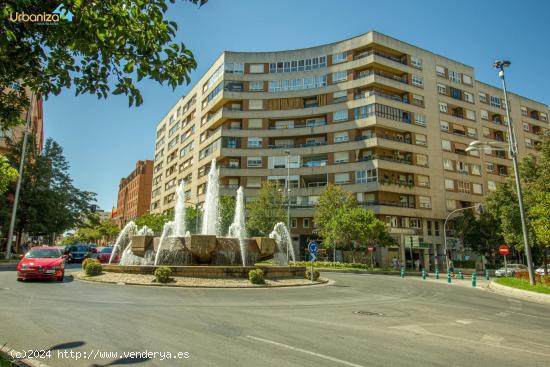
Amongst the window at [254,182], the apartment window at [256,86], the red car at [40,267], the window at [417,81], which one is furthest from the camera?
the apartment window at [256,86]

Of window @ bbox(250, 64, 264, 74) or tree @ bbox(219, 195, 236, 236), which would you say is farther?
window @ bbox(250, 64, 264, 74)

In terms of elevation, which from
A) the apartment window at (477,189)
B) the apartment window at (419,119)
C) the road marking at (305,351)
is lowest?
the road marking at (305,351)

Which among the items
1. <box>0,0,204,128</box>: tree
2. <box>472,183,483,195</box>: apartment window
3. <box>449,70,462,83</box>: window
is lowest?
<box>0,0,204,128</box>: tree

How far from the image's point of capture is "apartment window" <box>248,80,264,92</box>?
169 ft

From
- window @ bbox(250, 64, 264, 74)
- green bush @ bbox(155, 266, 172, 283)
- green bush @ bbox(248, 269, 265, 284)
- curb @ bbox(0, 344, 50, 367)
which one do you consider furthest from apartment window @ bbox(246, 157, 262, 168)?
curb @ bbox(0, 344, 50, 367)

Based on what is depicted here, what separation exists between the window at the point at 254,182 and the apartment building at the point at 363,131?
129 millimetres

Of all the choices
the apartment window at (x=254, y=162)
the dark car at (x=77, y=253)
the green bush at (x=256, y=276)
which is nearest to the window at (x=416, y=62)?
the apartment window at (x=254, y=162)

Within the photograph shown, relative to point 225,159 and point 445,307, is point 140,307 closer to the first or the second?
point 445,307

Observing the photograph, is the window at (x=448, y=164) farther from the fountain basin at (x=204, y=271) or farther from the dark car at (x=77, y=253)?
the dark car at (x=77, y=253)

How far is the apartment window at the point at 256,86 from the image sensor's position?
51.6 metres

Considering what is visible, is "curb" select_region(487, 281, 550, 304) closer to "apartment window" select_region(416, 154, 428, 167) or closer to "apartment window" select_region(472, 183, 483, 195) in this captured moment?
"apartment window" select_region(416, 154, 428, 167)

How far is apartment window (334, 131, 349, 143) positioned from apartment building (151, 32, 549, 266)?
0.14 metres

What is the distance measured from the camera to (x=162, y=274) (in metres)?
14.7

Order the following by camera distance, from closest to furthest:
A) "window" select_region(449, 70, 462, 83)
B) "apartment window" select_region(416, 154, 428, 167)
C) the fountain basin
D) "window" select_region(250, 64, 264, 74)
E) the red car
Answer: the red car
the fountain basin
"apartment window" select_region(416, 154, 428, 167)
"window" select_region(250, 64, 264, 74)
"window" select_region(449, 70, 462, 83)
